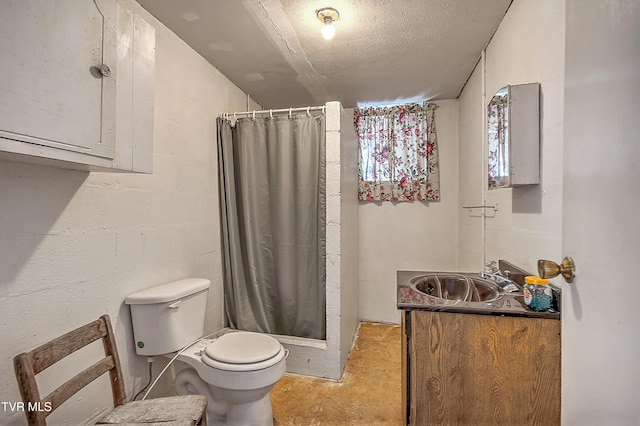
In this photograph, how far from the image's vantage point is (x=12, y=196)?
1096 mm

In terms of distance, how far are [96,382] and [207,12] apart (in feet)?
6.46

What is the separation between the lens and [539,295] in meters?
1.17

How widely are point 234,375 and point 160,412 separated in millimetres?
333

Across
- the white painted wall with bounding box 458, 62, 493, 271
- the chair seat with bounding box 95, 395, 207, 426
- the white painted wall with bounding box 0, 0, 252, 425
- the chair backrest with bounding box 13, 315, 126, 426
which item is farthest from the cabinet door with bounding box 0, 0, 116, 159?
the white painted wall with bounding box 458, 62, 493, 271

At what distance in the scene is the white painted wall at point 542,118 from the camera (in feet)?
3.91

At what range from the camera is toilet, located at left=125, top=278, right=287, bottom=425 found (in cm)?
144

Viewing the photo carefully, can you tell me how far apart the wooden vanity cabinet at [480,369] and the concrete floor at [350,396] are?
38cm

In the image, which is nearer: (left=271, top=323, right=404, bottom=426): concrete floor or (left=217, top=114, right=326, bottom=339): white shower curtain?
(left=271, top=323, right=404, bottom=426): concrete floor

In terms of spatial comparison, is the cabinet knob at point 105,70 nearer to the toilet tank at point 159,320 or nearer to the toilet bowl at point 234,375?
the toilet tank at point 159,320

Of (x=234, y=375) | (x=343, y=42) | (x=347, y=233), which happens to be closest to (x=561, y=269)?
(x=234, y=375)

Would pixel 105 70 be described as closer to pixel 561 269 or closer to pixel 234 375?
pixel 234 375

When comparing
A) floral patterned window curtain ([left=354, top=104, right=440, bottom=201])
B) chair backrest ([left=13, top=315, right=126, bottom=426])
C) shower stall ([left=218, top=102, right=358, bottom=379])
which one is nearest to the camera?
chair backrest ([left=13, top=315, right=126, bottom=426])

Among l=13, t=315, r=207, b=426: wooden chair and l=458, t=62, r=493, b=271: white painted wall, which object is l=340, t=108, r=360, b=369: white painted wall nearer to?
l=458, t=62, r=493, b=271: white painted wall

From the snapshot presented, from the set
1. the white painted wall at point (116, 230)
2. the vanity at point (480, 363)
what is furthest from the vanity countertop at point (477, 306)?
the white painted wall at point (116, 230)
